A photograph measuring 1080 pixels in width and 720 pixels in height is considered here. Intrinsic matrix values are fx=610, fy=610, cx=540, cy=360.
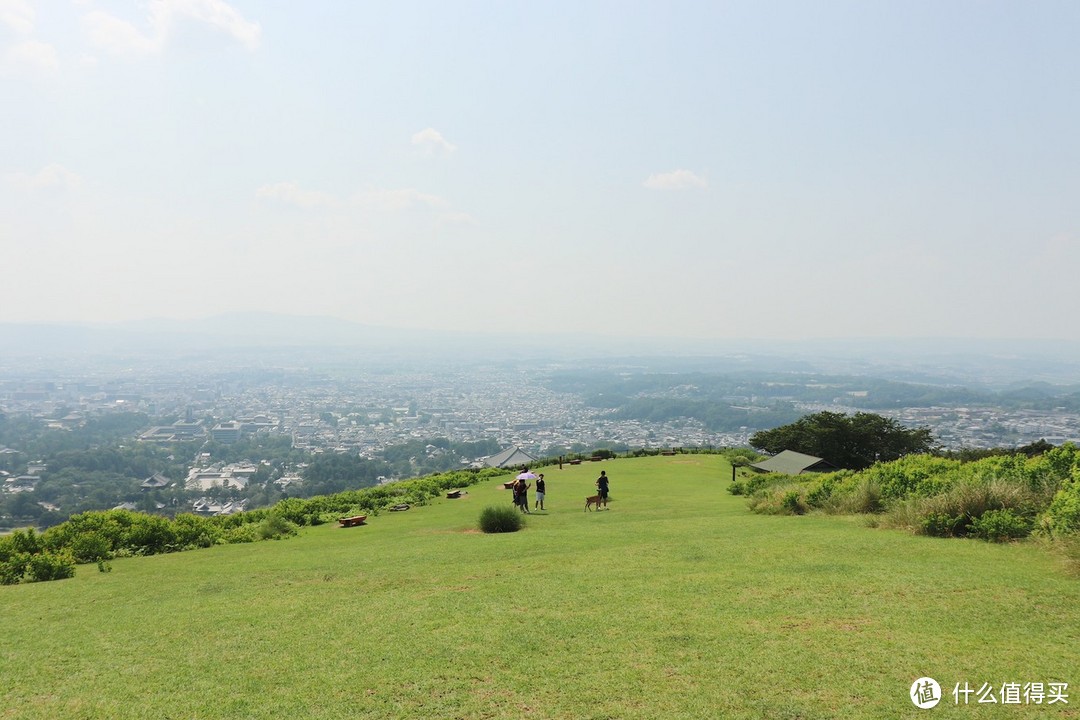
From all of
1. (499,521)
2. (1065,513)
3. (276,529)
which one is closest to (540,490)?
(499,521)

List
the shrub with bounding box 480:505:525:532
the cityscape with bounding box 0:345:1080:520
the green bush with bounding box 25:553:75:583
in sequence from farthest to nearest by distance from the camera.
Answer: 1. the cityscape with bounding box 0:345:1080:520
2. the shrub with bounding box 480:505:525:532
3. the green bush with bounding box 25:553:75:583

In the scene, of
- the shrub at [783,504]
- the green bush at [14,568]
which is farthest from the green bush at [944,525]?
the green bush at [14,568]

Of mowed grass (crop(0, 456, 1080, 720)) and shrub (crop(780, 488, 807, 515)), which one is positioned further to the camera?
shrub (crop(780, 488, 807, 515))

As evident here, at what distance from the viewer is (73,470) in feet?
230

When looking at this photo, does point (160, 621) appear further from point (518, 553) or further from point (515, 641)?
point (518, 553)

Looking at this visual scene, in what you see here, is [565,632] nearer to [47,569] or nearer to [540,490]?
[47,569]

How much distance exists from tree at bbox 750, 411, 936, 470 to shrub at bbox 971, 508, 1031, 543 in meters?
37.1

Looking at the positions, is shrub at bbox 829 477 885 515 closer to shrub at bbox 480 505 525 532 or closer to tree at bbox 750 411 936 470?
shrub at bbox 480 505 525 532

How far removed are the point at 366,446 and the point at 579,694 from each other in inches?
3860

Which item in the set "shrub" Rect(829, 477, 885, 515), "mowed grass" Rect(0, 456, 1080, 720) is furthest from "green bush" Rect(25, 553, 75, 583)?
"shrub" Rect(829, 477, 885, 515)

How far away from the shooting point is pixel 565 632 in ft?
21.9

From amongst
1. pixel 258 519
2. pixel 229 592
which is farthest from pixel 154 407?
pixel 229 592

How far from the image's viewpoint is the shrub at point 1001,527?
32.4ft

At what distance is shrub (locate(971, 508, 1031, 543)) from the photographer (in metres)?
9.89
